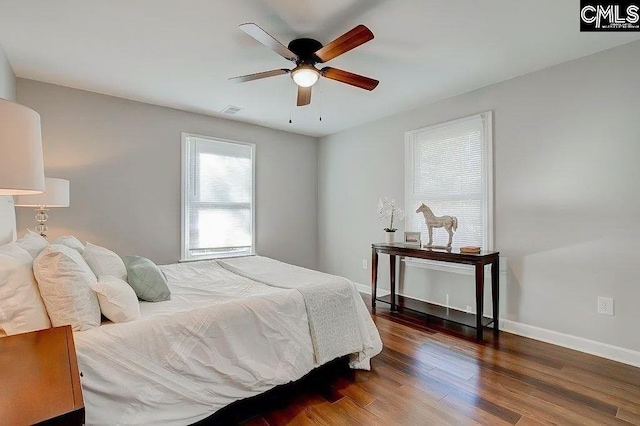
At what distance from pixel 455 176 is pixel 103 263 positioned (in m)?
3.42

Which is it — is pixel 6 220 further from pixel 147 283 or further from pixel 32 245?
pixel 147 283

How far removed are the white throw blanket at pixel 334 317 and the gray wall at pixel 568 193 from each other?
1.67 meters

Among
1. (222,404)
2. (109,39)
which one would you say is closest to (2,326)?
(222,404)

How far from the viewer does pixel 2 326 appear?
130 cm

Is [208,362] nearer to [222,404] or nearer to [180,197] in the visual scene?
[222,404]

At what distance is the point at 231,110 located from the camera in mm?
3947

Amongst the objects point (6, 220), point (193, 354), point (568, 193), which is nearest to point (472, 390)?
point (193, 354)

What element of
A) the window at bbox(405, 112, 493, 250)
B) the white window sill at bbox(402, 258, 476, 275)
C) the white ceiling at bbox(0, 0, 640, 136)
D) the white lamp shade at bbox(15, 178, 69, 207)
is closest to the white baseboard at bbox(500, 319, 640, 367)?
the white window sill at bbox(402, 258, 476, 275)

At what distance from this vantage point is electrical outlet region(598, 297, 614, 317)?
8.16 feet

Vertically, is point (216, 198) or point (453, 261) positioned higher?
point (216, 198)

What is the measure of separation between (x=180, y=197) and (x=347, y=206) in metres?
2.40

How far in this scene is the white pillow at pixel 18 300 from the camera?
50.9 inches

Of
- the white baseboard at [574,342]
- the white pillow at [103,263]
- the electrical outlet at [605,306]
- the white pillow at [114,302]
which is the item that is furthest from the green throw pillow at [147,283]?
the electrical outlet at [605,306]

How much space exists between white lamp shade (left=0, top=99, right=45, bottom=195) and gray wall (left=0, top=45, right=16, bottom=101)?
2.04m
